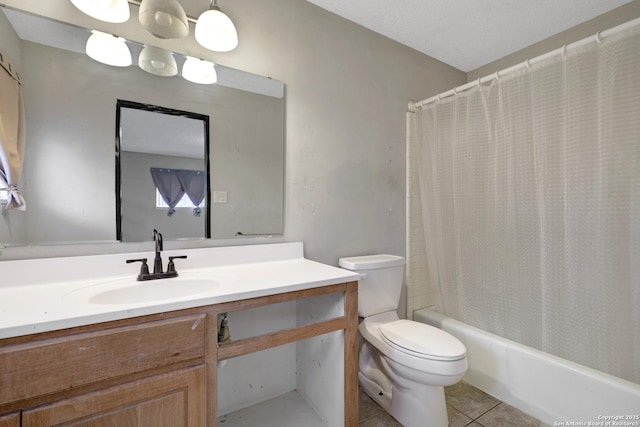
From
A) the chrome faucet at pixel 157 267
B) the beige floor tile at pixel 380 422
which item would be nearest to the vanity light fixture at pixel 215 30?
the chrome faucet at pixel 157 267

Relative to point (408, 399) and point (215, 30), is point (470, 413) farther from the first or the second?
point (215, 30)

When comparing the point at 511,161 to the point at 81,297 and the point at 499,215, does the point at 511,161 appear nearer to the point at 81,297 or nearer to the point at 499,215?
the point at 499,215

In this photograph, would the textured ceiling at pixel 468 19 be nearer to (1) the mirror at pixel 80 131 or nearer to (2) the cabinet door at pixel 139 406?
(1) the mirror at pixel 80 131

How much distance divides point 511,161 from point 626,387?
1.14m

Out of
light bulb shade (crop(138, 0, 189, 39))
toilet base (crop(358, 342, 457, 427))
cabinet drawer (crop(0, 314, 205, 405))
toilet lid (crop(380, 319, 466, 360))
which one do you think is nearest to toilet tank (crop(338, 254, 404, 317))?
toilet lid (crop(380, 319, 466, 360))

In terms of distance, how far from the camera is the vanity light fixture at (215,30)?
4.18 feet

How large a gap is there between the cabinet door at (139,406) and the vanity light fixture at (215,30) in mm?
1333

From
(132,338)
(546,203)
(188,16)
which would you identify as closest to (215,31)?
(188,16)

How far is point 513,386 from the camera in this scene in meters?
1.60

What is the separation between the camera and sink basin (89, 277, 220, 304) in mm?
1033

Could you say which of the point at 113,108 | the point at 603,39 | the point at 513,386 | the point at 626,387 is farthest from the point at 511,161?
the point at 113,108

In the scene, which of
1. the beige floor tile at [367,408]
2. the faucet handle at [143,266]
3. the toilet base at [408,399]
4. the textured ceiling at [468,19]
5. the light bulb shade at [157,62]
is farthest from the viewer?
the textured ceiling at [468,19]

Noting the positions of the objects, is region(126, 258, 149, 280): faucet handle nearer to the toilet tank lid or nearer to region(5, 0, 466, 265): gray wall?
region(5, 0, 466, 265): gray wall

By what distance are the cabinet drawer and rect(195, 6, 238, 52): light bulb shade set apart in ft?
3.89
